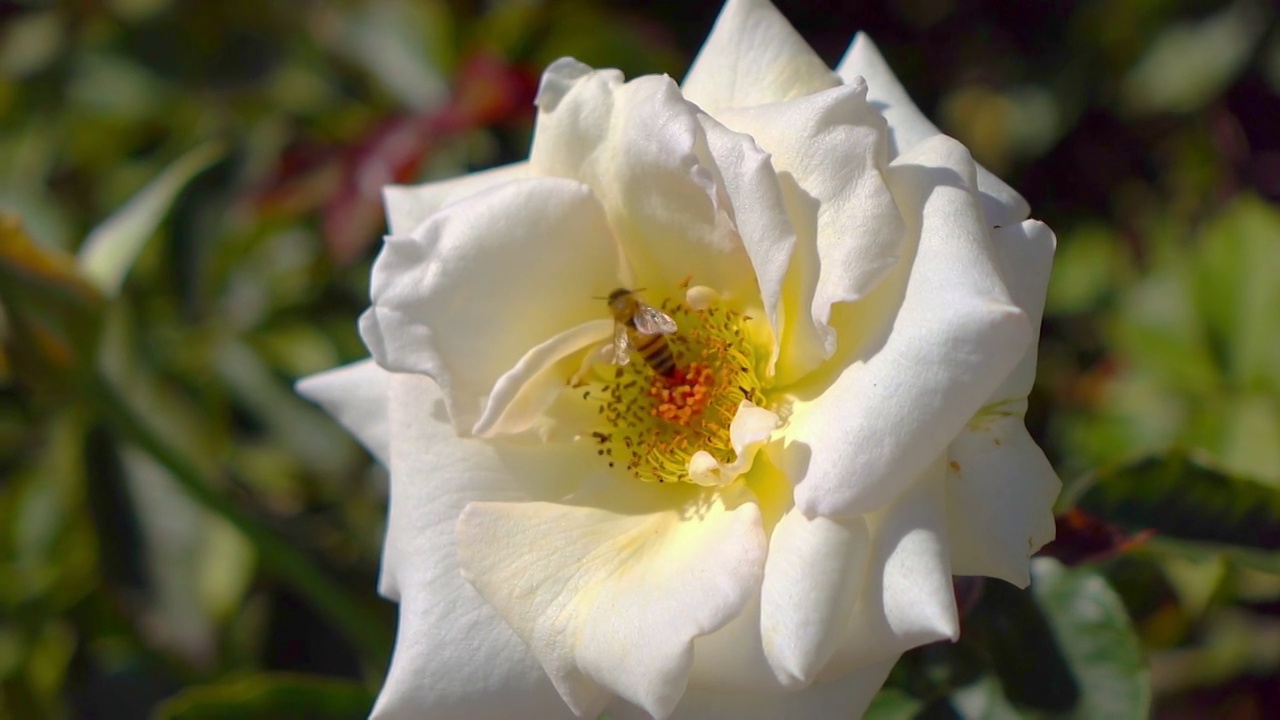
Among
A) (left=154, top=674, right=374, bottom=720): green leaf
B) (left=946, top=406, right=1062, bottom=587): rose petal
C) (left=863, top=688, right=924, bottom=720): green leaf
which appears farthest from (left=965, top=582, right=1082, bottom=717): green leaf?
(left=154, top=674, right=374, bottom=720): green leaf

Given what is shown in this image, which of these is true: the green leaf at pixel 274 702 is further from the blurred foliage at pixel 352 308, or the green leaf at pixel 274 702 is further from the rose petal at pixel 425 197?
the rose petal at pixel 425 197

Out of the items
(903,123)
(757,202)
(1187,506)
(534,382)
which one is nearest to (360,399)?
(534,382)

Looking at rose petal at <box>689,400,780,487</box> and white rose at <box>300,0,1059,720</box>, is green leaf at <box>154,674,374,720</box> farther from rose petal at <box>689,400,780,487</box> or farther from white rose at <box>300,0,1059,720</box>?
rose petal at <box>689,400,780,487</box>

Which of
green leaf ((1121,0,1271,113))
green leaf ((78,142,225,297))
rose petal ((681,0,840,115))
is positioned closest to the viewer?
rose petal ((681,0,840,115))

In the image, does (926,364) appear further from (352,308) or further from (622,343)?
(352,308)

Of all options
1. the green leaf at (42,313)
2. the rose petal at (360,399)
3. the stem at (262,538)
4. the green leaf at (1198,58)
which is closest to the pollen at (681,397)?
the rose petal at (360,399)

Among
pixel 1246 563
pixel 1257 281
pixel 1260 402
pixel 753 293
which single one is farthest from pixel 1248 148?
pixel 753 293
